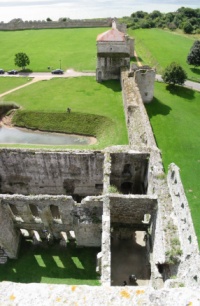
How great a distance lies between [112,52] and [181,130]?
66.3ft

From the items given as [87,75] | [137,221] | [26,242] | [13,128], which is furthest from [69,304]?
[87,75]

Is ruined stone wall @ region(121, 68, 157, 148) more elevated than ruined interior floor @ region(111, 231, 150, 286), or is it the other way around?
ruined stone wall @ region(121, 68, 157, 148)

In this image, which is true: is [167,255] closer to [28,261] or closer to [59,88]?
[28,261]

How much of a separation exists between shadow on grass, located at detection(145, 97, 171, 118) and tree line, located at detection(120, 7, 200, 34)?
55124 mm

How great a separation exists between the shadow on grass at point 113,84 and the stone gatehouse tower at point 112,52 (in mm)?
1784

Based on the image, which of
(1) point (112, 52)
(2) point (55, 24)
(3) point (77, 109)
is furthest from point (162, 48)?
(2) point (55, 24)

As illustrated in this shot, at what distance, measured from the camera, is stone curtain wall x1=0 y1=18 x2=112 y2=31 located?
90.1m

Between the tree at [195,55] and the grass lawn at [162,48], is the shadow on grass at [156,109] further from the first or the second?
the tree at [195,55]

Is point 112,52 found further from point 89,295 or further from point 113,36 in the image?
point 89,295

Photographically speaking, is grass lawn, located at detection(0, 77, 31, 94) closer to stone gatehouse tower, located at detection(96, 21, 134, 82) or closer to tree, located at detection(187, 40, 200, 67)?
stone gatehouse tower, located at detection(96, 21, 134, 82)

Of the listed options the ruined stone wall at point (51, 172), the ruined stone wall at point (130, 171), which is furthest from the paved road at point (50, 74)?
the ruined stone wall at point (130, 171)

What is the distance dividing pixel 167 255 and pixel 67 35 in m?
80.2

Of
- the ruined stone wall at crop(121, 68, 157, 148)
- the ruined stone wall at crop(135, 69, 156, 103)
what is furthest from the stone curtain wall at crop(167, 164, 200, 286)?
the ruined stone wall at crop(135, 69, 156, 103)

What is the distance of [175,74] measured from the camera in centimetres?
4441
